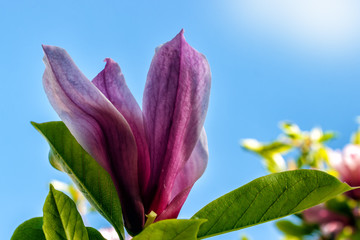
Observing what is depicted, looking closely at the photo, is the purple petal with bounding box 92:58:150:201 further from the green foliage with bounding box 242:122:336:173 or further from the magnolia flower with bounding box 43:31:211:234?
the green foliage with bounding box 242:122:336:173

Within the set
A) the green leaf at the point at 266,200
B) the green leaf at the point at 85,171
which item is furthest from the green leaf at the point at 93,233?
the green leaf at the point at 266,200

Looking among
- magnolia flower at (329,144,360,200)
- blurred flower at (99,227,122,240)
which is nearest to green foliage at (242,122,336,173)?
magnolia flower at (329,144,360,200)

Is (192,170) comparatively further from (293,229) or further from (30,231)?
(293,229)

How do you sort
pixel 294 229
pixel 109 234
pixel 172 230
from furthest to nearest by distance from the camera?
pixel 294 229 → pixel 109 234 → pixel 172 230

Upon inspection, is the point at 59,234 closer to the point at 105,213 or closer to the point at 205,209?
the point at 105,213

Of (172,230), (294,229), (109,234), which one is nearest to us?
(172,230)

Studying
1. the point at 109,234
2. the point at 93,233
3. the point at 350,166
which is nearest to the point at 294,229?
the point at 350,166
